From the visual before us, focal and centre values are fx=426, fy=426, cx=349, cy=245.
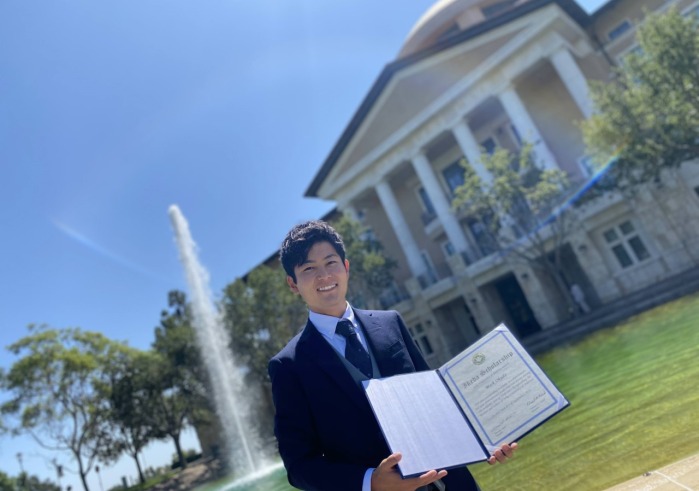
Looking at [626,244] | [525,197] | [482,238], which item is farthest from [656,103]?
[482,238]

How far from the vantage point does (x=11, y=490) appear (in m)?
43.2

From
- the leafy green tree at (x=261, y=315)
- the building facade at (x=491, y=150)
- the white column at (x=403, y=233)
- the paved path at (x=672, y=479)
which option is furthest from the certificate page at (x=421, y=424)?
the white column at (x=403, y=233)

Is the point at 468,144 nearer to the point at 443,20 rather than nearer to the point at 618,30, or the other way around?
the point at 618,30

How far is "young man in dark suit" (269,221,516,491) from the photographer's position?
1548 millimetres

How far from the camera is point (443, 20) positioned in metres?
30.7

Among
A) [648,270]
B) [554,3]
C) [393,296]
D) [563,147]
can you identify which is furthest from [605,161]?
[393,296]

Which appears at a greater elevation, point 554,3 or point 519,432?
point 554,3

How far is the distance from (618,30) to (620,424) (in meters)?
26.4

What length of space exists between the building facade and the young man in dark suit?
20304mm

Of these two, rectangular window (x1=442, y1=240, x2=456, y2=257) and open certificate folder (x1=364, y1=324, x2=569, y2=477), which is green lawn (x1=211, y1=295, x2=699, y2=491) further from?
rectangular window (x1=442, y1=240, x2=456, y2=257)

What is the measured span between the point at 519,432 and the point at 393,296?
94.4 ft

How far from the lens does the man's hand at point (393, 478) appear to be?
138 centimetres

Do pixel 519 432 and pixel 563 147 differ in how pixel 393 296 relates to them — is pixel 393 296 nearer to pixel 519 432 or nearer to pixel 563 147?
pixel 563 147

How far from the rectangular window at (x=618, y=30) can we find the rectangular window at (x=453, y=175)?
1057 cm
